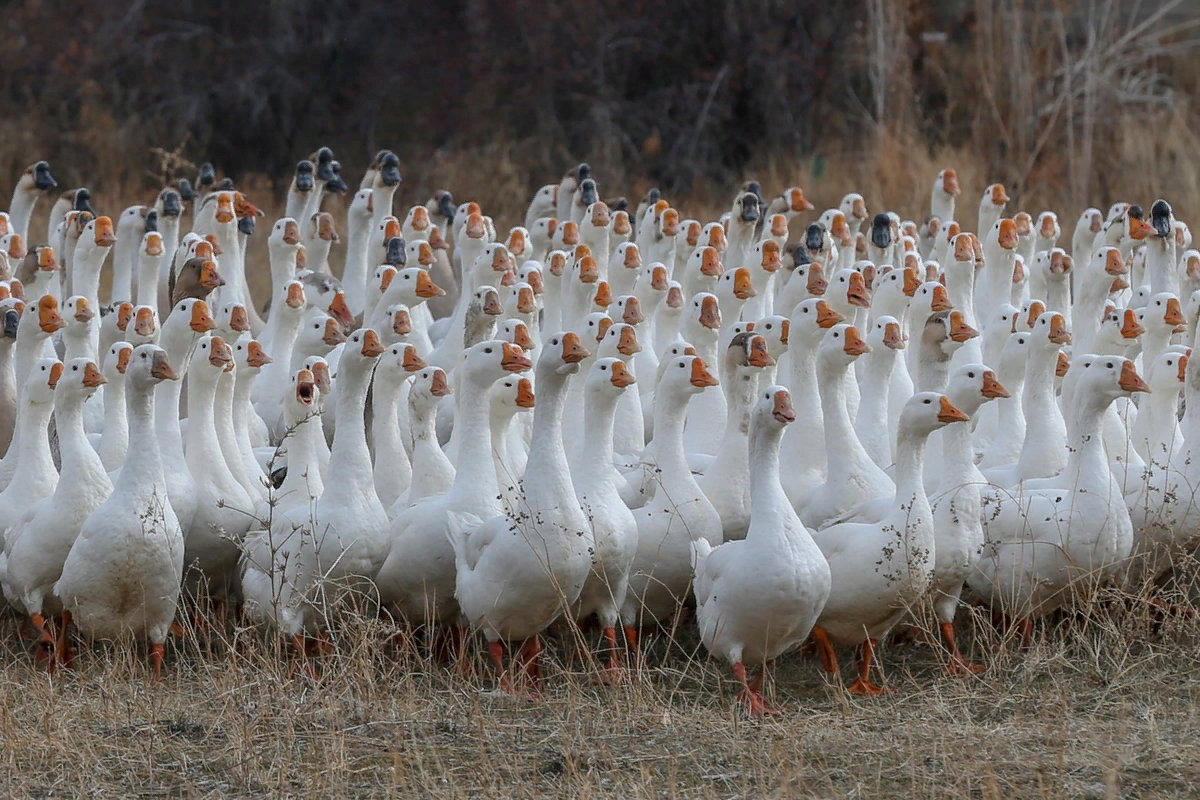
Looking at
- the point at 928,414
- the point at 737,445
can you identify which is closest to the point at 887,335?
the point at 737,445

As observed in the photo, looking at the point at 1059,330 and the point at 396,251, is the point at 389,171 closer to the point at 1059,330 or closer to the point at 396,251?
the point at 396,251

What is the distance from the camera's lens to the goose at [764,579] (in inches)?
240

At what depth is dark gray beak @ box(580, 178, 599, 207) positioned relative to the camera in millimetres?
11375

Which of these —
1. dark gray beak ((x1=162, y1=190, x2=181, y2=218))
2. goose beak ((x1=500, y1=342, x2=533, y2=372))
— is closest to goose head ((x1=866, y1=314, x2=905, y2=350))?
goose beak ((x1=500, y1=342, x2=533, y2=372))

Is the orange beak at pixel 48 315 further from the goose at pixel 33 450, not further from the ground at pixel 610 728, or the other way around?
the ground at pixel 610 728

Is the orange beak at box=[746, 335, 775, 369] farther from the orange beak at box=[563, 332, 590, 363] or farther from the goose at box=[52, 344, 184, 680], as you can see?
the goose at box=[52, 344, 184, 680]

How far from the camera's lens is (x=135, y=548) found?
6.51 m

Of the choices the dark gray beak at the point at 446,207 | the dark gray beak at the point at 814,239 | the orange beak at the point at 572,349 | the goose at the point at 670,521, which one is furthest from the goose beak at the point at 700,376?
the dark gray beak at the point at 446,207

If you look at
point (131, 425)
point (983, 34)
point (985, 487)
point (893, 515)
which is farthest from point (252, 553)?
point (983, 34)

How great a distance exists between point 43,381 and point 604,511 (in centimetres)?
231

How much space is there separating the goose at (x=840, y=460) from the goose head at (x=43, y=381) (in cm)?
297

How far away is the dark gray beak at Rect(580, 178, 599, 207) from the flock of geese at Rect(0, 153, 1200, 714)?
2224 millimetres

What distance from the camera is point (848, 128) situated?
18344 millimetres

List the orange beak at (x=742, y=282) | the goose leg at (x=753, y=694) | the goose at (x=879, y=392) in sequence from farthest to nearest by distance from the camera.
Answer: the orange beak at (x=742, y=282) < the goose at (x=879, y=392) < the goose leg at (x=753, y=694)
